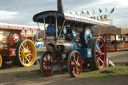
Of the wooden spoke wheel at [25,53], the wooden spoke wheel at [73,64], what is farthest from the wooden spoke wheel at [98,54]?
the wooden spoke wheel at [25,53]

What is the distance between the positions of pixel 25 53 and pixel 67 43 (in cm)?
356

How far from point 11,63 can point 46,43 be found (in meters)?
4.34

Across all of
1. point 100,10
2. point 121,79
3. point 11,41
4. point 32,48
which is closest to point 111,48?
point 32,48

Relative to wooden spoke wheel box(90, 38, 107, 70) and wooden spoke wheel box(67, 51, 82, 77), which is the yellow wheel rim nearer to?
wooden spoke wheel box(67, 51, 82, 77)

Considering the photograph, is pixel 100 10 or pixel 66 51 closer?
pixel 66 51

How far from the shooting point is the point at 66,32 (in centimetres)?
640

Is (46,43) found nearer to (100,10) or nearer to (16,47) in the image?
(16,47)

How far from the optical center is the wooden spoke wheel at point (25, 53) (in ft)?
26.9

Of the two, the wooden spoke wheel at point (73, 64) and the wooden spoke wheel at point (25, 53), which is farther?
the wooden spoke wheel at point (25, 53)

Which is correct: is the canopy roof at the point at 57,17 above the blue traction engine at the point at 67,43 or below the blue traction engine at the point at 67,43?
above

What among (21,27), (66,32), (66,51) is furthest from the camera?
(21,27)

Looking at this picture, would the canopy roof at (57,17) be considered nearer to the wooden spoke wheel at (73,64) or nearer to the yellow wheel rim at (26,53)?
the wooden spoke wheel at (73,64)

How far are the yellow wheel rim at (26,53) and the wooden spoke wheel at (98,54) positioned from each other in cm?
370

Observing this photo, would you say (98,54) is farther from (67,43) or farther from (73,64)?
(73,64)
